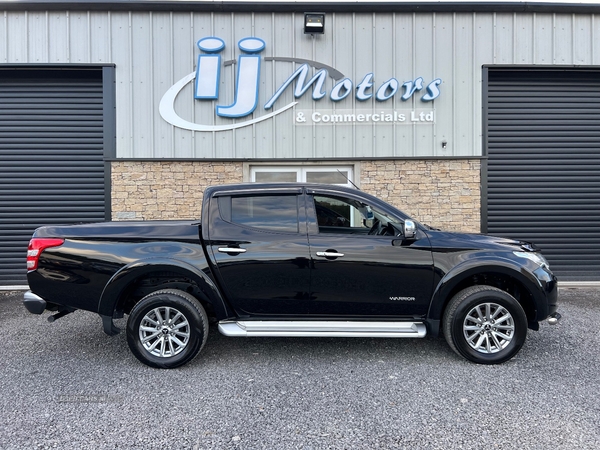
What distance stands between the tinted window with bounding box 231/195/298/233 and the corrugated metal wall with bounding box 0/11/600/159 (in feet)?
10.9

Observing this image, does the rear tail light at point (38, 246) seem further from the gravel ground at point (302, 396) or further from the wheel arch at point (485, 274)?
the wheel arch at point (485, 274)

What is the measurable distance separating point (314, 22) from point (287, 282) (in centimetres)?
545

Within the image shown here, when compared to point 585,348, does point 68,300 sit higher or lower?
higher

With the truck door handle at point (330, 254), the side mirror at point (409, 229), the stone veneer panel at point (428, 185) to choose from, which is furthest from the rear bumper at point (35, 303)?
the stone veneer panel at point (428, 185)

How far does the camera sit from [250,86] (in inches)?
269

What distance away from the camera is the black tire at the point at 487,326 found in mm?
3436

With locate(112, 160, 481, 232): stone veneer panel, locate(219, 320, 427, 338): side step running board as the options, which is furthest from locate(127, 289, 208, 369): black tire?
locate(112, 160, 481, 232): stone veneer panel

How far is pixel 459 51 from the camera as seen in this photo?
698 centimetres

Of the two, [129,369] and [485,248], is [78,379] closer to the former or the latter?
[129,369]

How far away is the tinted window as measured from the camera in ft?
11.9

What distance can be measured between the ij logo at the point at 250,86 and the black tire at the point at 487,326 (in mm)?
4601

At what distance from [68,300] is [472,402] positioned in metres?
3.72

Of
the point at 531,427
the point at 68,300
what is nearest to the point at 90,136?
the point at 68,300

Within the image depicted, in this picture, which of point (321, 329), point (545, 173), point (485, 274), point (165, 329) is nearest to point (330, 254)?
point (321, 329)
